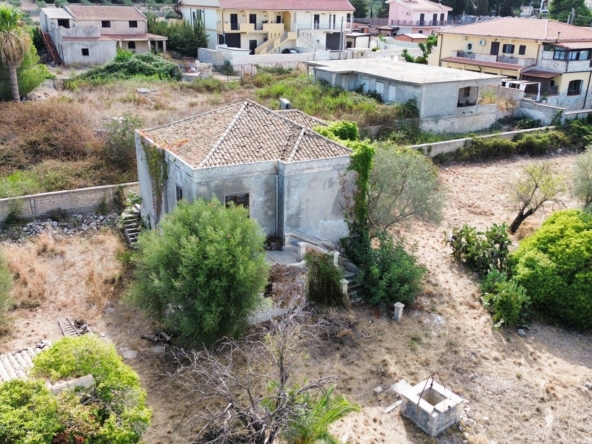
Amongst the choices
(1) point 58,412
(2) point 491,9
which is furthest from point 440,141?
(2) point 491,9

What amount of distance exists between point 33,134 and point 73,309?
1469 centimetres

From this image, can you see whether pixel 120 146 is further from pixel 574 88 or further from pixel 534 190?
pixel 574 88

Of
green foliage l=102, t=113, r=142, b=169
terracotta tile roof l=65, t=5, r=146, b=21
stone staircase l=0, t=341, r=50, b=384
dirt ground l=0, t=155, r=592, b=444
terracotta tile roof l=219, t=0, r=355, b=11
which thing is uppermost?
terracotta tile roof l=219, t=0, r=355, b=11

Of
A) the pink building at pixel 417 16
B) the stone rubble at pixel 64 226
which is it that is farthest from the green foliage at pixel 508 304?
the pink building at pixel 417 16

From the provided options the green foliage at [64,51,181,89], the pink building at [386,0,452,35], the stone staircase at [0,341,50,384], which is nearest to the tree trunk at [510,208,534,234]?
the stone staircase at [0,341,50,384]

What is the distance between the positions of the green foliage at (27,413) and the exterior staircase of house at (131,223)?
13.0m

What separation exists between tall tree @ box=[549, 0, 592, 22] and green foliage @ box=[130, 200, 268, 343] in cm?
7846

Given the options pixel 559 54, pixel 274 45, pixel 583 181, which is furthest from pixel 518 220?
pixel 274 45

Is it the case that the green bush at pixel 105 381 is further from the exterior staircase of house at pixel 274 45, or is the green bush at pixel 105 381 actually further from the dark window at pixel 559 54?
the exterior staircase of house at pixel 274 45

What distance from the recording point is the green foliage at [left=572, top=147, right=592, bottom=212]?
981 inches

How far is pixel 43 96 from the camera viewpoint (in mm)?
38344

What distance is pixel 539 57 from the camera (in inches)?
1821

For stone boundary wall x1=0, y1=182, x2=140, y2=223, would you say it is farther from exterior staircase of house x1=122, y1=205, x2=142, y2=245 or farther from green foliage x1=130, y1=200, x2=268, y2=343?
green foliage x1=130, y1=200, x2=268, y2=343

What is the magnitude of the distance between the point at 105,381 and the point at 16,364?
4.34 meters
